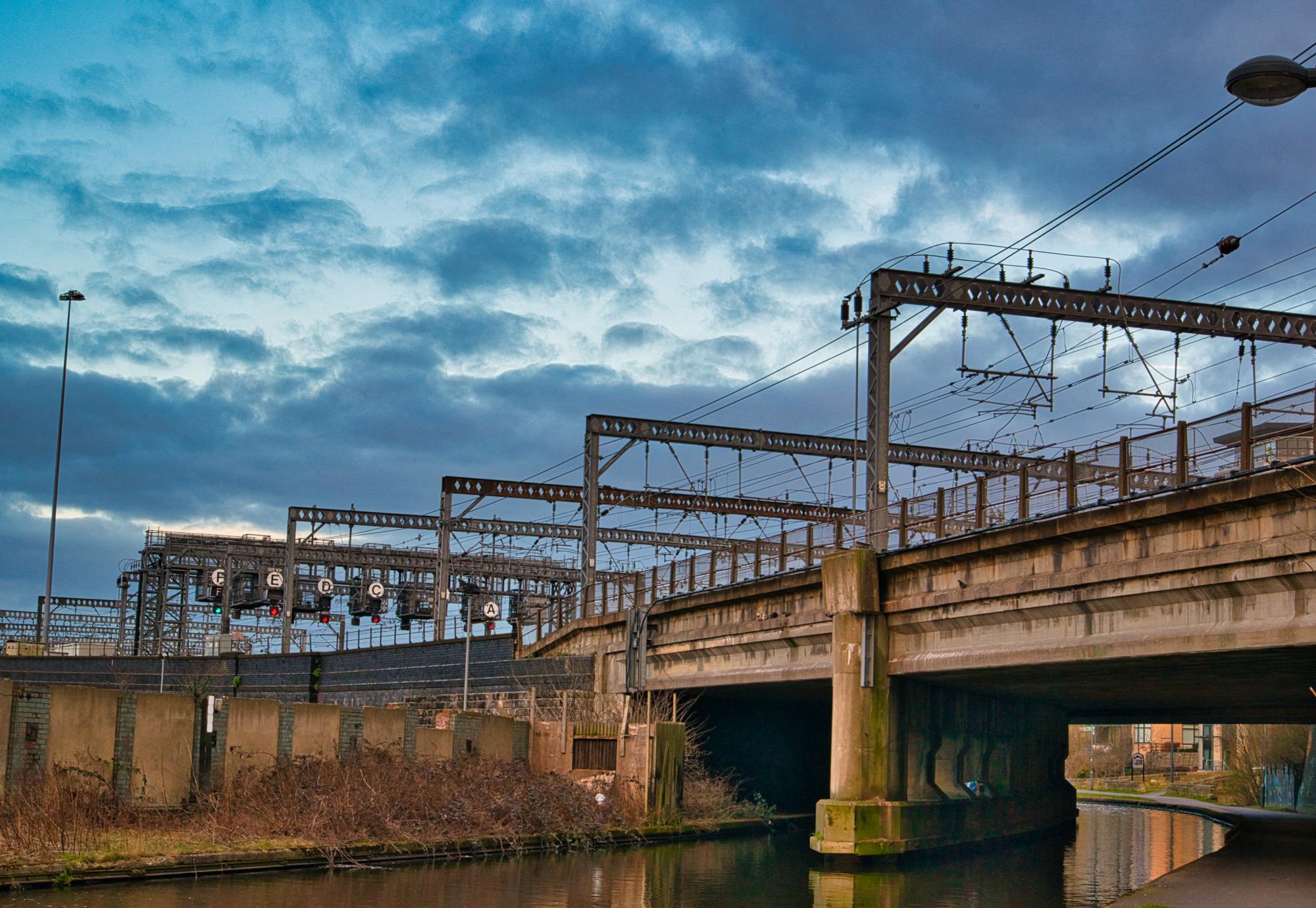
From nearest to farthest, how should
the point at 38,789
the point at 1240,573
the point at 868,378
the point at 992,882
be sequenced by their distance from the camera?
the point at 1240,573, the point at 38,789, the point at 992,882, the point at 868,378

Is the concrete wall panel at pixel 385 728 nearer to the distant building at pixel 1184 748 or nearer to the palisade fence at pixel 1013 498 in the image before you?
the palisade fence at pixel 1013 498

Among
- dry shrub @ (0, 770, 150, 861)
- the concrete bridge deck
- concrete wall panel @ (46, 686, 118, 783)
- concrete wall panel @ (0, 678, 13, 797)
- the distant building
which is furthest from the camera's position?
the distant building

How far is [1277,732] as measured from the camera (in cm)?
6338

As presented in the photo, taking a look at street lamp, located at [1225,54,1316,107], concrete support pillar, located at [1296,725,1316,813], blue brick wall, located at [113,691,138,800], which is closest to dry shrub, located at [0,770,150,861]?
blue brick wall, located at [113,691,138,800]

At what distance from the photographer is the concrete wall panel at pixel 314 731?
35.2 m

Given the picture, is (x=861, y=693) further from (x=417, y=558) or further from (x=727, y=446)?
(x=417, y=558)

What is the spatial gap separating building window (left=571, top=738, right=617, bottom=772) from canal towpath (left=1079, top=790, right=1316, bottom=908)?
1588cm

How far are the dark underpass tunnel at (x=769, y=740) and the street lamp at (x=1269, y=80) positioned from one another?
32.3 meters

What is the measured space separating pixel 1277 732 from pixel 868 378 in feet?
129

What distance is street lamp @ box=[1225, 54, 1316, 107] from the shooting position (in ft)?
44.8

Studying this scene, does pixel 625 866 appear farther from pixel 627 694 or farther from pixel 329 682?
pixel 329 682

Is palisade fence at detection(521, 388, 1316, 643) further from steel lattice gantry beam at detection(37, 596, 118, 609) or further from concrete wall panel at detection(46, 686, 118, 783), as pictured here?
steel lattice gantry beam at detection(37, 596, 118, 609)

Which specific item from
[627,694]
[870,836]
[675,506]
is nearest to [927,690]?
[870,836]

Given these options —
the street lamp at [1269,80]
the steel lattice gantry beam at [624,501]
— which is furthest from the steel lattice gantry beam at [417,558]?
the street lamp at [1269,80]
